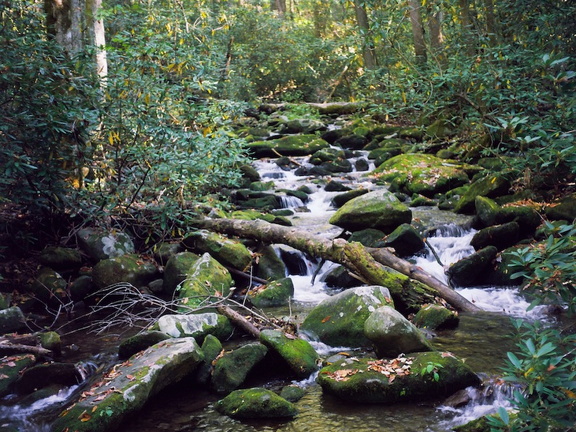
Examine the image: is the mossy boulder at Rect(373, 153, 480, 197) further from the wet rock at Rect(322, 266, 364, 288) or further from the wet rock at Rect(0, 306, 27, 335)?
the wet rock at Rect(0, 306, 27, 335)

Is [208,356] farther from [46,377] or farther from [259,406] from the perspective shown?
[46,377]

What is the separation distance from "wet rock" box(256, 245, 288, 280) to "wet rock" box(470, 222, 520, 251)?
348 centimetres

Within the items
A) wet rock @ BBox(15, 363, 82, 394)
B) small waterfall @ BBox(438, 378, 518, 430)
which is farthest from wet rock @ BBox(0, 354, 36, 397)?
small waterfall @ BBox(438, 378, 518, 430)

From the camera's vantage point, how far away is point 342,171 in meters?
16.0

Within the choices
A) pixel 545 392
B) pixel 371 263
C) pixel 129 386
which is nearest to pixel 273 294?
pixel 371 263

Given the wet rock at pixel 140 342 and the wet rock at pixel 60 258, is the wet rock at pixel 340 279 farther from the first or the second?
the wet rock at pixel 60 258

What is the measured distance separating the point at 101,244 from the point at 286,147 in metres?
10.0

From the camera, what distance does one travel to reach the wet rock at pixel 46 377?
5242 millimetres

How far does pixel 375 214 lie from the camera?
31.8ft

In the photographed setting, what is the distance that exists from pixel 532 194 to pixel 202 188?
22.1 feet

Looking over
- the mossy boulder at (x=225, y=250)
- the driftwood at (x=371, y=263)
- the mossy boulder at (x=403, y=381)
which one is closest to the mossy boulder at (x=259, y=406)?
the mossy boulder at (x=403, y=381)

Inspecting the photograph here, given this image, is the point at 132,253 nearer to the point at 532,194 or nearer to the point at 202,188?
the point at 202,188

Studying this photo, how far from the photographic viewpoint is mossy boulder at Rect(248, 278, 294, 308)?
7.77m

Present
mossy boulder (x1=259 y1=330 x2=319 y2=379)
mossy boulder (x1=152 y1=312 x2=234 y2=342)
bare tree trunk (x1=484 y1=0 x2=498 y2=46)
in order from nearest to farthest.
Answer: mossy boulder (x1=259 y1=330 x2=319 y2=379) < mossy boulder (x1=152 y1=312 x2=234 y2=342) < bare tree trunk (x1=484 y1=0 x2=498 y2=46)
